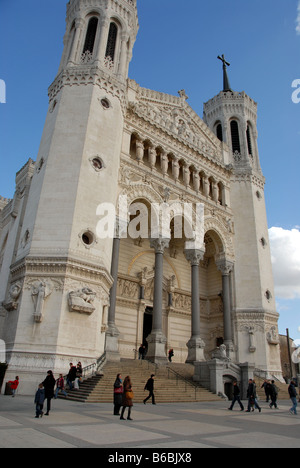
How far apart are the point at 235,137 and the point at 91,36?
16559 millimetres

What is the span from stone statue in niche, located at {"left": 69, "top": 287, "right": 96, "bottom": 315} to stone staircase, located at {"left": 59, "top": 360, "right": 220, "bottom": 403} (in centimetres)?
286

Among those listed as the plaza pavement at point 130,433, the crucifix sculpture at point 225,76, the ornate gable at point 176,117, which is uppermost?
the crucifix sculpture at point 225,76

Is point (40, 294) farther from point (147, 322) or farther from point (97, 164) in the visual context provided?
point (147, 322)

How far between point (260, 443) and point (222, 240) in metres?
22.3

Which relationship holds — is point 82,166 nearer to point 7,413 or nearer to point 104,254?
point 104,254

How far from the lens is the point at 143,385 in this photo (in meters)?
15.4

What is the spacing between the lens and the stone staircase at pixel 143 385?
1331 centimetres

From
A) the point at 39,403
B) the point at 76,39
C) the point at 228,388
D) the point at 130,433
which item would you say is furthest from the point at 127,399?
the point at 76,39

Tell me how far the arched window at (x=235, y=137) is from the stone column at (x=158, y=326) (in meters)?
15.5

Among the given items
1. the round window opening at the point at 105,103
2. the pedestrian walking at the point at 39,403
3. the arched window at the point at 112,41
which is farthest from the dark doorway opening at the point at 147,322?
the arched window at the point at 112,41

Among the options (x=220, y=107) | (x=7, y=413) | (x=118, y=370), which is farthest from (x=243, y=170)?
(x=7, y=413)

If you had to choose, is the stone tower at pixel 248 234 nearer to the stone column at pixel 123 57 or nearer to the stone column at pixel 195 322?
the stone column at pixel 195 322

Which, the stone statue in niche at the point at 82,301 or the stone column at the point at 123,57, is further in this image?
the stone column at the point at 123,57

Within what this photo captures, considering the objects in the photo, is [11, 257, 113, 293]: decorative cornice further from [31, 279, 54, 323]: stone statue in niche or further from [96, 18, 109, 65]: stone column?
[96, 18, 109, 65]: stone column
